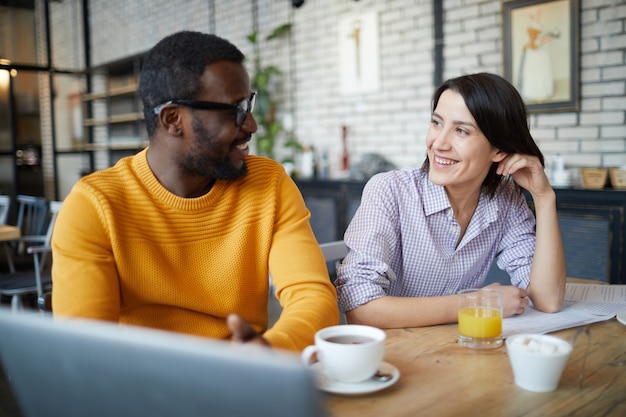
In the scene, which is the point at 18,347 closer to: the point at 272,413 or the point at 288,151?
the point at 272,413

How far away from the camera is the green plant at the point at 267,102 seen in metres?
5.60

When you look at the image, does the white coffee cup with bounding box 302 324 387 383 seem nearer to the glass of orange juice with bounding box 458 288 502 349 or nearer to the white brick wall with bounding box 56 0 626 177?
the glass of orange juice with bounding box 458 288 502 349

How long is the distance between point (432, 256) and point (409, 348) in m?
0.50

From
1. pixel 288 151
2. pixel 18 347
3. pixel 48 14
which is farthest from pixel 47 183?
pixel 18 347

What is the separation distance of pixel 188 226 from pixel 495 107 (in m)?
0.88

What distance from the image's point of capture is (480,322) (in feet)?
3.90

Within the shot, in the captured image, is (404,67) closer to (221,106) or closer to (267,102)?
(267,102)

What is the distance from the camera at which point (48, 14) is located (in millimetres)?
8219

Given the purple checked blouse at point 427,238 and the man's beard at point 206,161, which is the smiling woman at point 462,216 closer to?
the purple checked blouse at point 427,238

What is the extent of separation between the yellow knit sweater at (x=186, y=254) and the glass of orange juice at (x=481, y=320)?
28cm

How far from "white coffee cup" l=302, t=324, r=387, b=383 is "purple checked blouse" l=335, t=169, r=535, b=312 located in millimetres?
494

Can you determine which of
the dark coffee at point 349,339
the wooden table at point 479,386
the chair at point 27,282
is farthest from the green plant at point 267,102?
the dark coffee at point 349,339

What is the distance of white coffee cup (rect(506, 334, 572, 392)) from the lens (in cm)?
94

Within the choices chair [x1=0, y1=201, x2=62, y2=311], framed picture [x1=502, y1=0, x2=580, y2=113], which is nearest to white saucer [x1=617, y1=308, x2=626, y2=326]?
framed picture [x1=502, y1=0, x2=580, y2=113]
